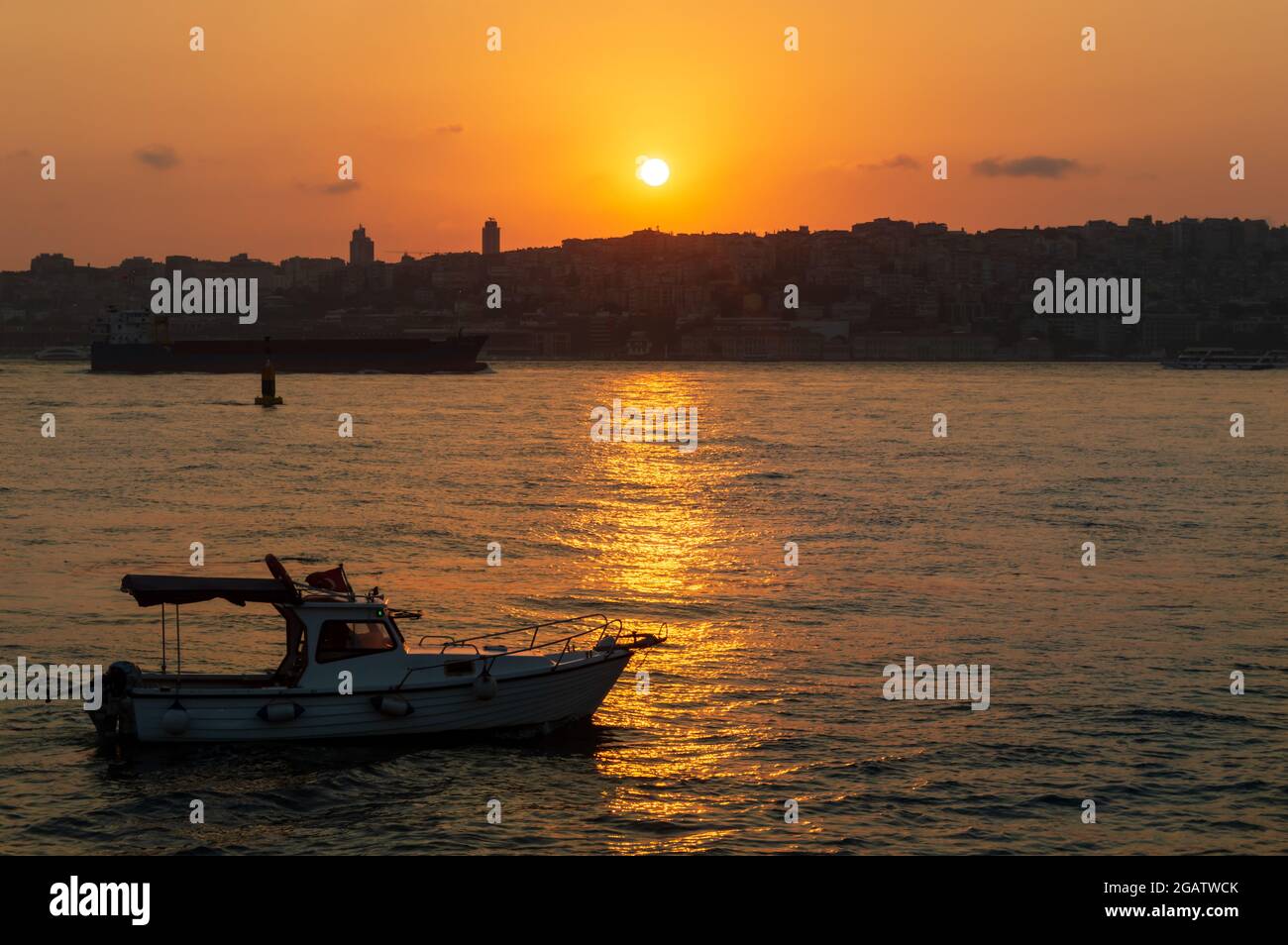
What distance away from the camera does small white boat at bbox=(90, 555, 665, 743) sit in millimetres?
17875

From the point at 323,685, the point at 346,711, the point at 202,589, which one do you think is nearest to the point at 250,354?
the point at 202,589

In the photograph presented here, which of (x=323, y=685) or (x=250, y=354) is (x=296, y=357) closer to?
(x=250, y=354)

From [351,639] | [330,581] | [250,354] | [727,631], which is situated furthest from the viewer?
[250,354]

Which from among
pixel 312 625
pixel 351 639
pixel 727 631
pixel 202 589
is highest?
pixel 202 589

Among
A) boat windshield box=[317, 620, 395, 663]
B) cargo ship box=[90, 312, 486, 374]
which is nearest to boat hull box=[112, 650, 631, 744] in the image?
boat windshield box=[317, 620, 395, 663]

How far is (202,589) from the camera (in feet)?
59.2

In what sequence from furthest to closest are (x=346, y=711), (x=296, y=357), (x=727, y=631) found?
(x=296, y=357)
(x=727, y=631)
(x=346, y=711)

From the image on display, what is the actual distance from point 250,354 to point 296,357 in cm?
842

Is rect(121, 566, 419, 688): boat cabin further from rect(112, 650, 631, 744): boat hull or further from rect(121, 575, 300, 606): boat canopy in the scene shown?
rect(112, 650, 631, 744): boat hull

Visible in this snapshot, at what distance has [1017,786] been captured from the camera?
57.1 feet

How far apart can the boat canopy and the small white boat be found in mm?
17

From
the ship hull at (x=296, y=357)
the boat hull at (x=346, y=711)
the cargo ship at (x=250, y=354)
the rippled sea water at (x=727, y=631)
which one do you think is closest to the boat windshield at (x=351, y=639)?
the boat hull at (x=346, y=711)

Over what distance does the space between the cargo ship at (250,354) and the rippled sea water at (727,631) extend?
93017 mm
